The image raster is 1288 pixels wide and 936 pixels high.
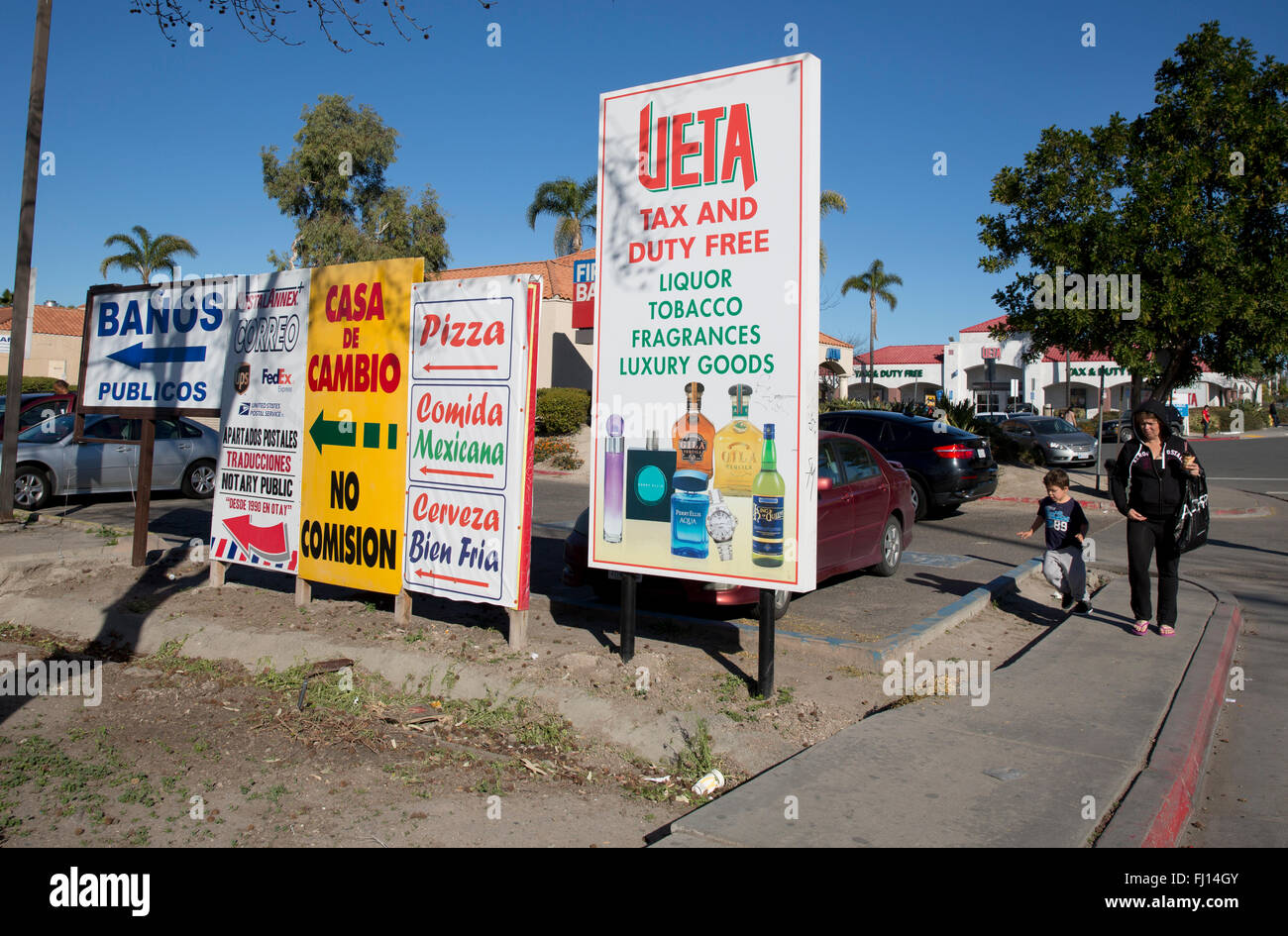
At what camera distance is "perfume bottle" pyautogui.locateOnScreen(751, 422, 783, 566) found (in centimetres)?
555

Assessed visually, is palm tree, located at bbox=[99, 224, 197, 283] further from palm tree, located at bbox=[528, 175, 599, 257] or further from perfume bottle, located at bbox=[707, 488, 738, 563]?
perfume bottle, located at bbox=[707, 488, 738, 563]

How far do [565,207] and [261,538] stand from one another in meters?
35.4

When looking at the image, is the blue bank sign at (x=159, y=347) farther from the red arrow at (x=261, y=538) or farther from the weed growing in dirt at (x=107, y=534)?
the weed growing in dirt at (x=107, y=534)

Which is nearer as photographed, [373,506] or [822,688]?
[822,688]

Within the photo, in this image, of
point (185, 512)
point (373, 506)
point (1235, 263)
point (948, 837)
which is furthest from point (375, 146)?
point (948, 837)

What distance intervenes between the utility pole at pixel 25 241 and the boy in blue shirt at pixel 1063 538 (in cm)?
1222

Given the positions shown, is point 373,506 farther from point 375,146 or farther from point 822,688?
point 375,146

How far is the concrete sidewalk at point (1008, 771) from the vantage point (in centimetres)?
380

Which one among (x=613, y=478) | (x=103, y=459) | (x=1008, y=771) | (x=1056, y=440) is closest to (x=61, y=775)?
(x=613, y=478)

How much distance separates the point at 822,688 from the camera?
5.91 meters
